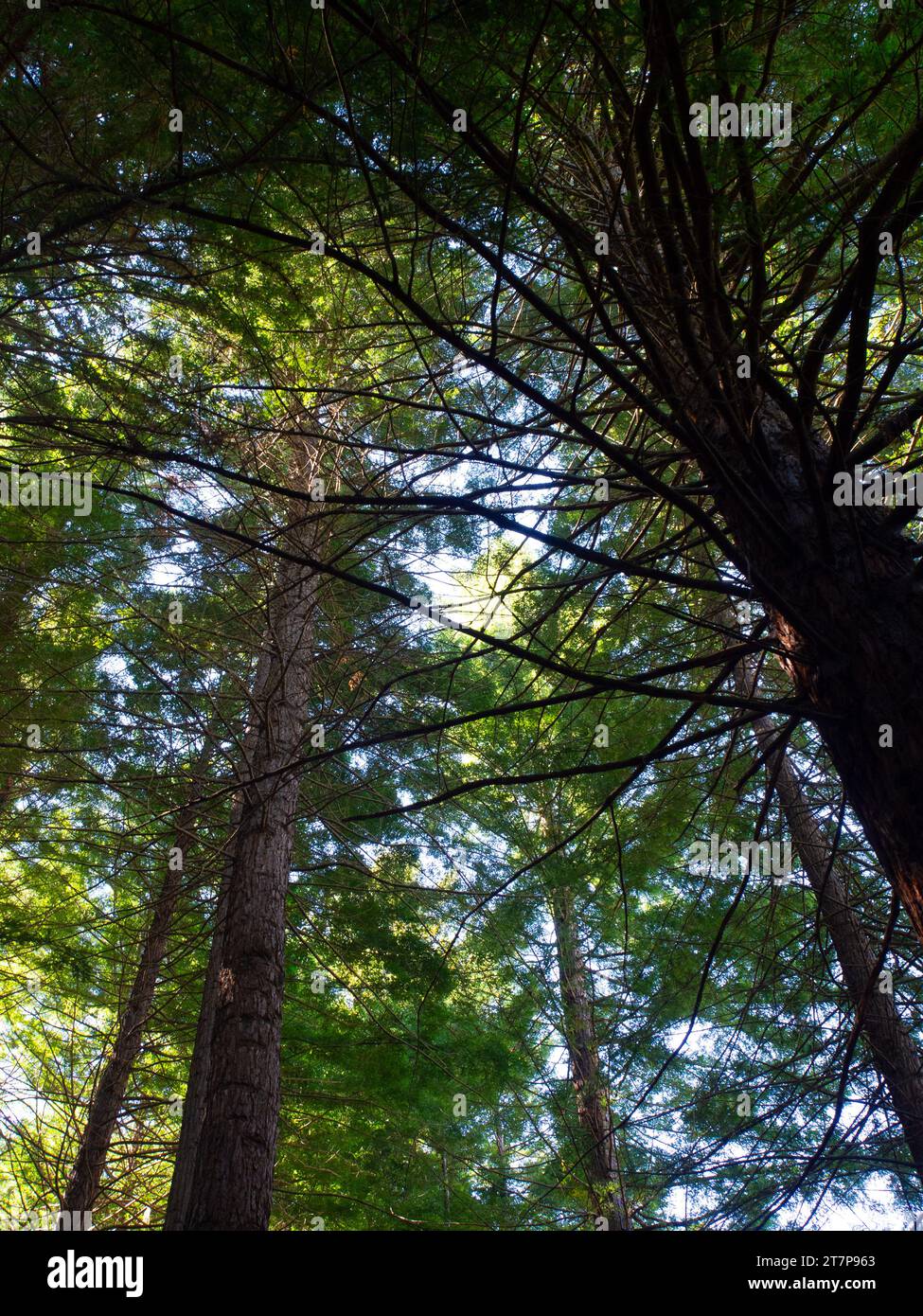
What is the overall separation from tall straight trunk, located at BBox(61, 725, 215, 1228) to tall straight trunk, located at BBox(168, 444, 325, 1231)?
0.37 m

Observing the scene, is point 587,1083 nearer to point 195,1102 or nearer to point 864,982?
point 864,982

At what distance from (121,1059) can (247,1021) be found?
1712 mm

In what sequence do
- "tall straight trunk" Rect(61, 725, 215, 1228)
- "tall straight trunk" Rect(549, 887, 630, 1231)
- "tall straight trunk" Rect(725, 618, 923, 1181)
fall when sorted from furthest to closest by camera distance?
"tall straight trunk" Rect(549, 887, 630, 1231) < "tall straight trunk" Rect(61, 725, 215, 1228) < "tall straight trunk" Rect(725, 618, 923, 1181)

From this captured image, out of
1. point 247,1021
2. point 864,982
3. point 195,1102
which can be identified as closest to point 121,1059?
point 195,1102

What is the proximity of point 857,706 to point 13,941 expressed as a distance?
16.0 feet

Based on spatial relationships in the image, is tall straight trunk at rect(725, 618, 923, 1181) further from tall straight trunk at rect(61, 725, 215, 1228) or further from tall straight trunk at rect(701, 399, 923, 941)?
tall straight trunk at rect(61, 725, 215, 1228)

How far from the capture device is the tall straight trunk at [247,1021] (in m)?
3.56

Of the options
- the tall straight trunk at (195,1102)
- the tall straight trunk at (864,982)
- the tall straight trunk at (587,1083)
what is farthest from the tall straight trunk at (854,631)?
the tall straight trunk at (195,1102)

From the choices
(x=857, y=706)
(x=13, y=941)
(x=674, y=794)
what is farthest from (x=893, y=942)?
(x=13, y=941)

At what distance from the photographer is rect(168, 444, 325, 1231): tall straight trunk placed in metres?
3.56

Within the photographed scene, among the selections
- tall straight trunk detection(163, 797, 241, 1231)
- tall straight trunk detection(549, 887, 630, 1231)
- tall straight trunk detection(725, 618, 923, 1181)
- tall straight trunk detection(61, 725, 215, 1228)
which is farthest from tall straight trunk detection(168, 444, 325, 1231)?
tall straight trunk detection(725, 618, 923, 1181)

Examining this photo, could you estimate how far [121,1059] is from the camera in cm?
514

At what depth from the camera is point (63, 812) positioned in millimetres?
6383
